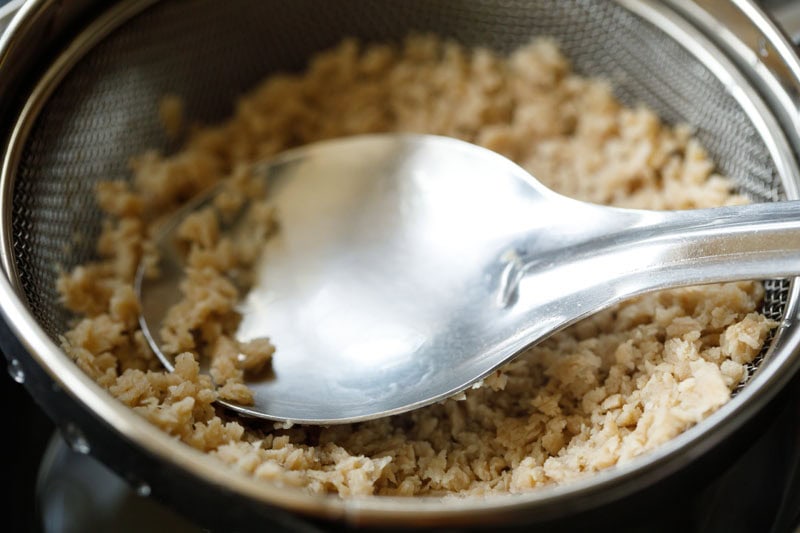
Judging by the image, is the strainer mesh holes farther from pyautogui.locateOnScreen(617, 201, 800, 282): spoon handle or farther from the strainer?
pyautogui.locateOnScreen(617, 201, 800, 282): spoon handle

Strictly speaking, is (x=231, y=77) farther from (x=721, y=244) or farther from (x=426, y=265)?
(x=721, y=244)

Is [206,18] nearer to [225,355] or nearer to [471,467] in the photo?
[225,355]

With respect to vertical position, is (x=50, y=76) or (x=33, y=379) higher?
(x=50, y=76)

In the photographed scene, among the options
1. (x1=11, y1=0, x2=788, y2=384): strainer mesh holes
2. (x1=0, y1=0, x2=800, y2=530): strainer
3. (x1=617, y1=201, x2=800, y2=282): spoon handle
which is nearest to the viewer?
(x1=0, y1=0, x2=800, y2=530): strainer

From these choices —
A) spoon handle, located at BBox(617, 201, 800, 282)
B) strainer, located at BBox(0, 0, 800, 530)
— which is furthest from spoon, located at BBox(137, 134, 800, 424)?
strainer, located at BBox(0, 0, 800, 530)

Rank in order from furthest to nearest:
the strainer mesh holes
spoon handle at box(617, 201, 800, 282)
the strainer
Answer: the strainer mesh holes
spoon handle at box(617, 201, 800, 282)
the strainer

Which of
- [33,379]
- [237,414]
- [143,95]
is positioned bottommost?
[237,414]

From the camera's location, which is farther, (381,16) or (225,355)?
(381,16)

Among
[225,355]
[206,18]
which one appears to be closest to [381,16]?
[206,18]

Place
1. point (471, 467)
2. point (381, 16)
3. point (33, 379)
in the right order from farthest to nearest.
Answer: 1. point (381, 16)
2. point (471, 467)
3. point (33, 379)

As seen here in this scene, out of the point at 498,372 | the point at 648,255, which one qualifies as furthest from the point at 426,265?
the point at 648,255
